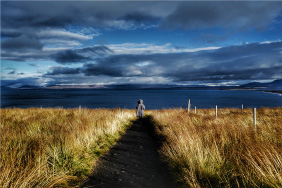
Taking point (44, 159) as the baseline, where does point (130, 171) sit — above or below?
below

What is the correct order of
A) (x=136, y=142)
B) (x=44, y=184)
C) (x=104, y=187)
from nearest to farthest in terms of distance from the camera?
(x=44, y=184), (x=104, y=187), (x=136, y=142)

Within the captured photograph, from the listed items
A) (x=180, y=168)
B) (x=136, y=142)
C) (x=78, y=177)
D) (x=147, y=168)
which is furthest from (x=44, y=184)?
(x=136, y=142)

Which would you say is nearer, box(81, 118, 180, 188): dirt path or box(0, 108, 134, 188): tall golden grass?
box(0, 108, 134, 188): tall golden grass

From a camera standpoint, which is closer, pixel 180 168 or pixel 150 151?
pixel 180 168

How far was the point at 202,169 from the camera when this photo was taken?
13.7 feet

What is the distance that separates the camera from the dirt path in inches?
166

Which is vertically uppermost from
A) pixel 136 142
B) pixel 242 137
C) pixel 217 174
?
pixel 242 137

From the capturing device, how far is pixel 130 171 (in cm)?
497

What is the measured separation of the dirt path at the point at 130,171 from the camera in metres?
4.22

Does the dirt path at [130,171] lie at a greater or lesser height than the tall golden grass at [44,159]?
lesser

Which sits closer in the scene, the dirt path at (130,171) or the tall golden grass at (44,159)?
the tall golden grass at (44,159)

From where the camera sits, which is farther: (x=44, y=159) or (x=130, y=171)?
(x=130, y=171)

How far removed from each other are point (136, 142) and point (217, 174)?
4.96 meters

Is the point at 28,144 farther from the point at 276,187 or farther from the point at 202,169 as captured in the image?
the point at 276,187
